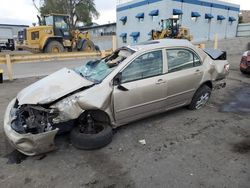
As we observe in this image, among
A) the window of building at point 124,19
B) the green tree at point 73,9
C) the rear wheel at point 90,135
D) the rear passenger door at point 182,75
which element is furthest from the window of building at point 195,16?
the rear wheel at point 90,135

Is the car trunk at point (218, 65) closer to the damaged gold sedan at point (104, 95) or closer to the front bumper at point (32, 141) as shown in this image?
the damaged gold sedan at point (104, 95)

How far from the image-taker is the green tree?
3965 centimetres

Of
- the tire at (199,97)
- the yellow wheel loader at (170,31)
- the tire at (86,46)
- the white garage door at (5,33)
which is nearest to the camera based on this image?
the tire at (199,97)

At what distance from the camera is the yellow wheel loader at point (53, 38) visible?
15.1 m

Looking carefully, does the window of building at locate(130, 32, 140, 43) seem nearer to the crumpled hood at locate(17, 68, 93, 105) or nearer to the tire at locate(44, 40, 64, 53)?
the tire at locate(44, 40, 64, 53)

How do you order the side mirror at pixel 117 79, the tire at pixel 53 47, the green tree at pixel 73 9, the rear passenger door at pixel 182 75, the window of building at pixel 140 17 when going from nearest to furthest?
1. the side mirror at pixel 117 79
2. the rear passenger door at pixel 182 75
3. the tire at pixel 53 47
4. the window of building at pixel 140 17
5. the green tree at pixel 73 9

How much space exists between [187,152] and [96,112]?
1.61m

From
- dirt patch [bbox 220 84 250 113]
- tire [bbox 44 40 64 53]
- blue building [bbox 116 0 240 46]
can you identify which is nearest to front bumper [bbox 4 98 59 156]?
dirt patch [bbox 220 84 250 113]

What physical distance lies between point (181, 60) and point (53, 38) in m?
12.9

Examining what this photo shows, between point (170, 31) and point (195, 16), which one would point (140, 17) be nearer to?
point (195, 16)

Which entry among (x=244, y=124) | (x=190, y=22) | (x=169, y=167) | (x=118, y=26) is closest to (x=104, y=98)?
(x=169, y=167)

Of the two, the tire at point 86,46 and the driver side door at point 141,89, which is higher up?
the tire at point 86,46

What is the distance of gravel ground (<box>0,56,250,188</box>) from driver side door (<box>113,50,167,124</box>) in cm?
43

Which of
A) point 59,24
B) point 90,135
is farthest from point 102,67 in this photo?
point 59,24
